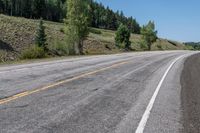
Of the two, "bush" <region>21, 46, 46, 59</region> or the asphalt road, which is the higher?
the asphalt road

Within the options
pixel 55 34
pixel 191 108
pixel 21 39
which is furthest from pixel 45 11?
pixel 191 108

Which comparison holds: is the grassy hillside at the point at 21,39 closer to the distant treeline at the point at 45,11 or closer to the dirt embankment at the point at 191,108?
the distant treeline at the point at 45,11

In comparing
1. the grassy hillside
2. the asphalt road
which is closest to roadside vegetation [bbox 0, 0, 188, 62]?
the grassy hillside

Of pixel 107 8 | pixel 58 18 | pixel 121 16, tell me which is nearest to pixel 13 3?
pixel 58 18

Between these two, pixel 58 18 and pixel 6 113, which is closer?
pixel 6 113

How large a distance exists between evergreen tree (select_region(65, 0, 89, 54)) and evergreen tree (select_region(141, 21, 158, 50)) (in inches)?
1988

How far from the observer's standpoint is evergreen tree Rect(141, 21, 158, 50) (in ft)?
328

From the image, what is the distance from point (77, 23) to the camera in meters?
49.6

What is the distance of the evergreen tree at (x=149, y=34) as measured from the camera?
9994 centimetres

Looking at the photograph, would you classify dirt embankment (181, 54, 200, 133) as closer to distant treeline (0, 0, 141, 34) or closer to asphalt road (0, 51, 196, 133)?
asphalt road (0, 51, 196, 133)

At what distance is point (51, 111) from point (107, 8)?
585 ft

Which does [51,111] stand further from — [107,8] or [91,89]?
[107,8]

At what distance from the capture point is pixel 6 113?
7.59 meters

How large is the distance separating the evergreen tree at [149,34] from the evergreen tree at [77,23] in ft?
166
